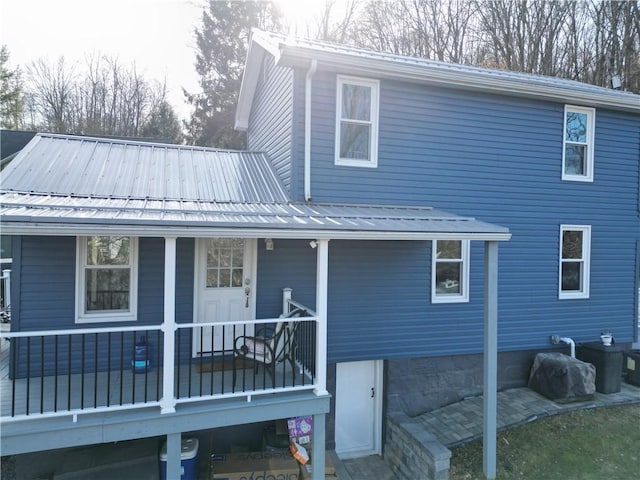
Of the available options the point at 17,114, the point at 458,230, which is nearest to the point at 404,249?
the point at 458,230

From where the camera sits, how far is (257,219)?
485cm

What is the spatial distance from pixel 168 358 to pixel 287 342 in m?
1.60

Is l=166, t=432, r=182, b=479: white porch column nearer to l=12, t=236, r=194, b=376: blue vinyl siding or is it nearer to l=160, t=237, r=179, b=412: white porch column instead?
l=160, t=237, r=179, b=412: white porch column

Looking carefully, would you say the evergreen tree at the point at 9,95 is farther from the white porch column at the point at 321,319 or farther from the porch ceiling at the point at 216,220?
the white porch column at the point at 321,319

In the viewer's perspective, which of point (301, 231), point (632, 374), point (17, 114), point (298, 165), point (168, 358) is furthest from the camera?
point (17, 114)

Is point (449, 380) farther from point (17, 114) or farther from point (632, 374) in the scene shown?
point (17, 114)

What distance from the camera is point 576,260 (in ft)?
27.2

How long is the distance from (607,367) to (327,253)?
6498mm

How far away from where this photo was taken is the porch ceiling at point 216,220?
3986mm

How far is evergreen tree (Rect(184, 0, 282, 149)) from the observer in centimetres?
1942

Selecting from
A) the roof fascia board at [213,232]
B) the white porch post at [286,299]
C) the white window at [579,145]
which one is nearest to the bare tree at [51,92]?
the white porch post at [286,299]

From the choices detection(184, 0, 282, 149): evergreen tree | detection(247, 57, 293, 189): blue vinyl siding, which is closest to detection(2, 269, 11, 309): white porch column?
detection(247, 57, 293, 189): blue vinyl siding

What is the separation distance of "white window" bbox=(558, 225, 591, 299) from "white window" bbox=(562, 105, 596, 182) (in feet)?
3.78

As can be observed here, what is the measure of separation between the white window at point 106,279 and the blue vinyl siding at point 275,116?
9.40ft
